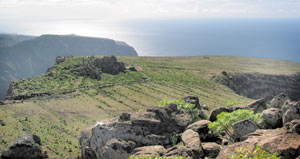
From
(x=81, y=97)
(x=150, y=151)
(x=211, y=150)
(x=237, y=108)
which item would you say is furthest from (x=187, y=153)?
(x=81, y=97)

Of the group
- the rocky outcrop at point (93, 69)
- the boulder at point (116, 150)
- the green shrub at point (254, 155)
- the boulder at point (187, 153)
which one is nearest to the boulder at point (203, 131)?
the boulder at point (187, 153)

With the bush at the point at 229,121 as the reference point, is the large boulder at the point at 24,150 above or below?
below

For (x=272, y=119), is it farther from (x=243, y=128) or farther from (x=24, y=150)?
(x=24, y=150)

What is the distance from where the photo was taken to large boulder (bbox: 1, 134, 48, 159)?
76.2 feet

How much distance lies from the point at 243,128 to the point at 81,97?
2194 inches

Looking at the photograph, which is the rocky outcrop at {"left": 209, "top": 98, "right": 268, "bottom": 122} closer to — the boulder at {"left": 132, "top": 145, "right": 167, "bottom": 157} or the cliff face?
the boulder at {"left": 132, "top": 145, "right": 167, "bottom": 157}

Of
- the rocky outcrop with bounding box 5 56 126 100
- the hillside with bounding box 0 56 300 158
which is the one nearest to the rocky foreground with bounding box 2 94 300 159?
the hillside with bounding box 0 56 300 158

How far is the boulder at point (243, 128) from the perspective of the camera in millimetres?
18656

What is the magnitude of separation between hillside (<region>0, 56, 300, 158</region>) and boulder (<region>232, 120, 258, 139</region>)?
21.4 meters

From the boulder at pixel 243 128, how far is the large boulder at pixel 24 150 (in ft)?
65.6

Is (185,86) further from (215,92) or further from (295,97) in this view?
(295,97)

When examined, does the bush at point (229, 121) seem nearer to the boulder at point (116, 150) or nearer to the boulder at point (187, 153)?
the boulder at point (187, 153)

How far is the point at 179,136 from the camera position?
22.2 metres

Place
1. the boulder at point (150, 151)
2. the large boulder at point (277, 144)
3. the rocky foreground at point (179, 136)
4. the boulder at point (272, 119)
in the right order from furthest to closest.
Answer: the boulder at point (272, 119) < the boulder at point (150, 151) < the rocky foreground at point (179, 136) < the large boulder at point (277, 144)
